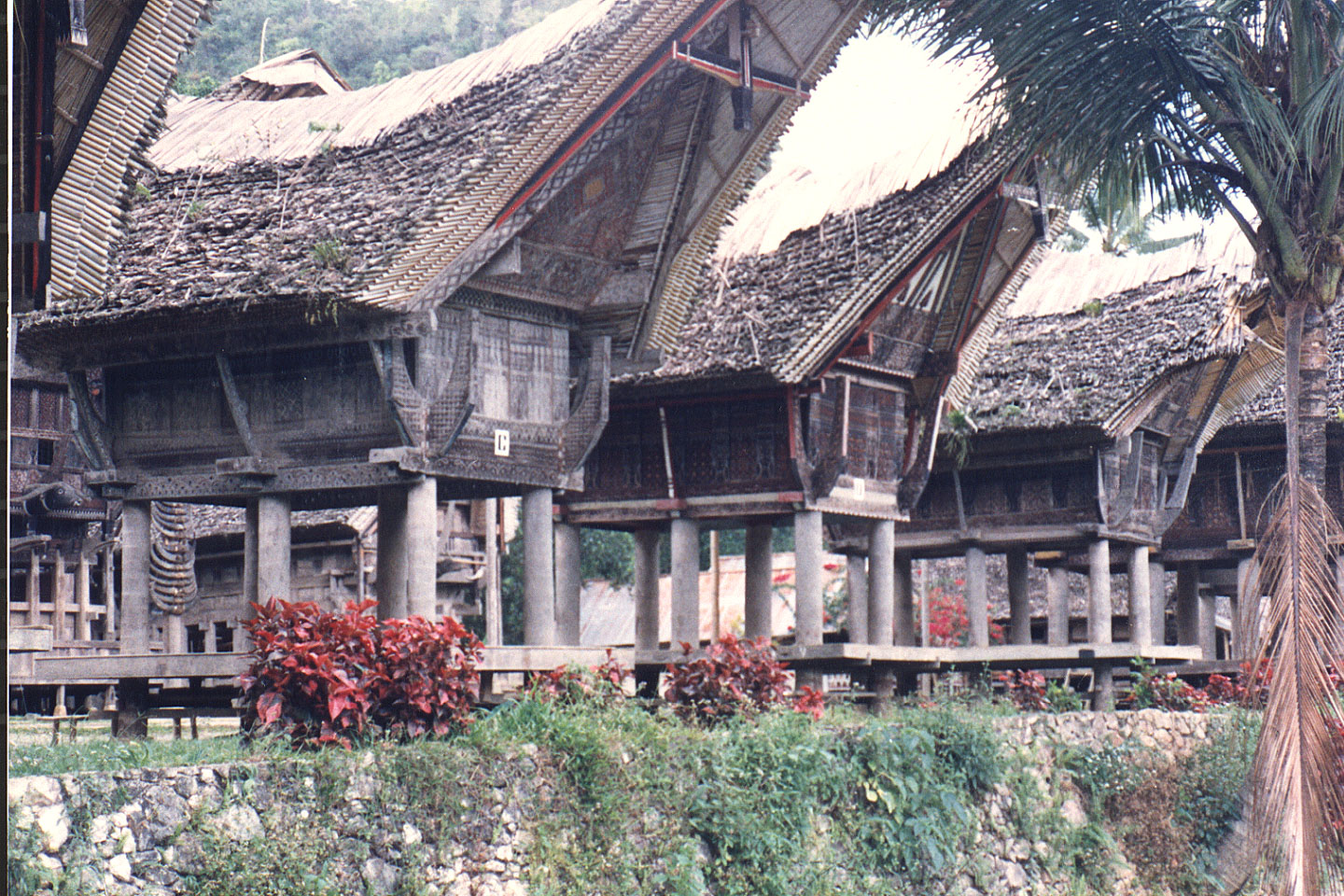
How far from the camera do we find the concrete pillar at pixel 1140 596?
58.2 feet

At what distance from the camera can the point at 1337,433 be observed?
1917cm

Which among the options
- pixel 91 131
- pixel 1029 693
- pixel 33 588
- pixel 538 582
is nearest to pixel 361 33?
pixel 33 588

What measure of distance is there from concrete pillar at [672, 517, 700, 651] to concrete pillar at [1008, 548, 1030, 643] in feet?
19.2

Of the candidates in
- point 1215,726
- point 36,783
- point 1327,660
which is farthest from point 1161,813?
point 36,783

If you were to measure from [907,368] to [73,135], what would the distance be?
372 inches

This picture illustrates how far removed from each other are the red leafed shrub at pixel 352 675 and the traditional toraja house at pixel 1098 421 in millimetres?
9729

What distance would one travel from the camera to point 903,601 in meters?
19.5

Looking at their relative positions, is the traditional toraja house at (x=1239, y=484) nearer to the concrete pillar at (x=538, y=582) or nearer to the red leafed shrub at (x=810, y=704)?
the red leafed shrub at (x=810, y=704)

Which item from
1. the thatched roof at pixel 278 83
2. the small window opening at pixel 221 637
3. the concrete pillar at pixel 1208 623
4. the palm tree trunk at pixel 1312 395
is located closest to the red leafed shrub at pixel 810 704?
the palm tree trunk at pixel 1312 395

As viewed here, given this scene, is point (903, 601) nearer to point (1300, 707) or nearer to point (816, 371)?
point (816, 371)

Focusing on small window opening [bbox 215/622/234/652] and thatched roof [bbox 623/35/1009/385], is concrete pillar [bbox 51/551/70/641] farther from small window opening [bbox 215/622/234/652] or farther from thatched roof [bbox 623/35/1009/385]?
thatched roof [bbox 623/35/1009/385]

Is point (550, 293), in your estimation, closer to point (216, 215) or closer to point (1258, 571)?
point (216, 215)

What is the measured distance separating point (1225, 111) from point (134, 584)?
859 cm

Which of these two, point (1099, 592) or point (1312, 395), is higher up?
point (1312, 395)
